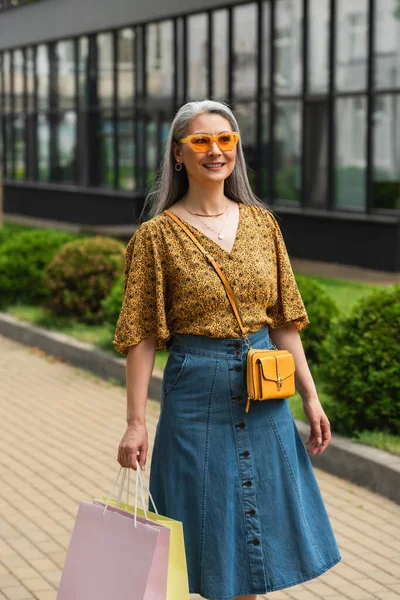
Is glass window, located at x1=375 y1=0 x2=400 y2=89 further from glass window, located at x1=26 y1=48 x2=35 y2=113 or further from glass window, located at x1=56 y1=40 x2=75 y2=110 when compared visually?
glass window, located at x1=26 y1=48 x2=35 y2=113

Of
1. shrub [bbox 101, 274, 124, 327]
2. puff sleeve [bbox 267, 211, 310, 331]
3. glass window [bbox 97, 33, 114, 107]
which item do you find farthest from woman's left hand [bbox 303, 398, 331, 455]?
glass window [bbox 97, 33, 114, 107]

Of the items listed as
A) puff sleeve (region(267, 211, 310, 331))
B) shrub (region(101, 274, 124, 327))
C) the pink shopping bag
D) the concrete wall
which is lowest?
shrub (region(101, 274, 124, 327))

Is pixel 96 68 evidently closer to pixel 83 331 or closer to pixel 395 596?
pixel 83 331

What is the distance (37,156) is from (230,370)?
108 ft

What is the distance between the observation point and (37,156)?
118 feet

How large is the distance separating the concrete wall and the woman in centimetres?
2057

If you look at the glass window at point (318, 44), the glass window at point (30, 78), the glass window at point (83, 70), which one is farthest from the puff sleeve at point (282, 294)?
the glass window at point (30, 78)

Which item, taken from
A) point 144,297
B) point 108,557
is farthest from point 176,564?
point 144,297

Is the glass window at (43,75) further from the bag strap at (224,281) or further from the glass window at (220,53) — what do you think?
the bag strap at (224,281)

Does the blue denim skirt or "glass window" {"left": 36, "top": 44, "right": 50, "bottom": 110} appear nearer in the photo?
the blue denim skirt

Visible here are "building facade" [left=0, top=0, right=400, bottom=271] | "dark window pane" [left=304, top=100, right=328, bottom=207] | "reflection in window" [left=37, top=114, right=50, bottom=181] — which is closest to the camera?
"building facade" [left=0, top=0, right=400, bottom=271]

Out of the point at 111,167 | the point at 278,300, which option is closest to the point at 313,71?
the point at 111,167

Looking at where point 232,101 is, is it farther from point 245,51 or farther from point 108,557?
point 108,557

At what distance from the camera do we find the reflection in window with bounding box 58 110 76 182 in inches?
1314
